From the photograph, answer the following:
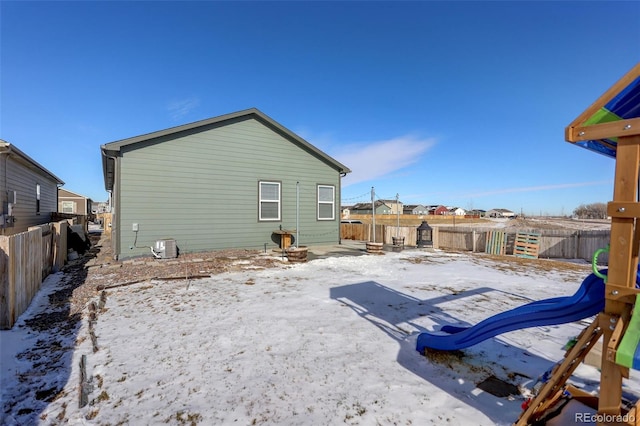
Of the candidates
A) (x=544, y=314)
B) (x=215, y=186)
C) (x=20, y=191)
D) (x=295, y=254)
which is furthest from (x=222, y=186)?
(x=544, y=314)

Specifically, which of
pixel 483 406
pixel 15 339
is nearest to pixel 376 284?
pixel 483 406

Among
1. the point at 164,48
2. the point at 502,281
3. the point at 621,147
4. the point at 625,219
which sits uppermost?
the point at 164,48

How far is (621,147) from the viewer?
1.68 meters

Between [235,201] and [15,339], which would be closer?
[15,339]

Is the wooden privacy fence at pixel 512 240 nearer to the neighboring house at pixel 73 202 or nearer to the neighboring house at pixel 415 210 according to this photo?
the neighboring house at pixel 73 202

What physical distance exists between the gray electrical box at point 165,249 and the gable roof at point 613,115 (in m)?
9.70

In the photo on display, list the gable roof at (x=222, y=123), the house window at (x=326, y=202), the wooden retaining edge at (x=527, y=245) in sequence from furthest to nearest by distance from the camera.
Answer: the house window at (x=326, y=202)
the wooden retaining edge at (x=527, y=245)
the gable roof at (x=222, y=123)

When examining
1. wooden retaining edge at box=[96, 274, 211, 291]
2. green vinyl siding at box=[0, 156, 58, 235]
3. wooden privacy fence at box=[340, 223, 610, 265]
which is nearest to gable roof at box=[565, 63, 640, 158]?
wooden retaining edge at box=[96, 274, 211, 291]

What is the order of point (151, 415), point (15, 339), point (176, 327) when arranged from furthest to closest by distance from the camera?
point (176, 327), point (15, 339), point (151, 415)

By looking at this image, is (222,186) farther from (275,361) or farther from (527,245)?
(527,245)

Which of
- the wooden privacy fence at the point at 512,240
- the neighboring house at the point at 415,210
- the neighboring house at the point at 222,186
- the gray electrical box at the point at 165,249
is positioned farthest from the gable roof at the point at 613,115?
the neighboring house at the point at 415,210

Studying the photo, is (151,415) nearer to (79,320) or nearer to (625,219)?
(79,320)

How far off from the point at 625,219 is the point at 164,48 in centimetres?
1296

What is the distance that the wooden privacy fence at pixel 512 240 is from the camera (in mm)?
11359
